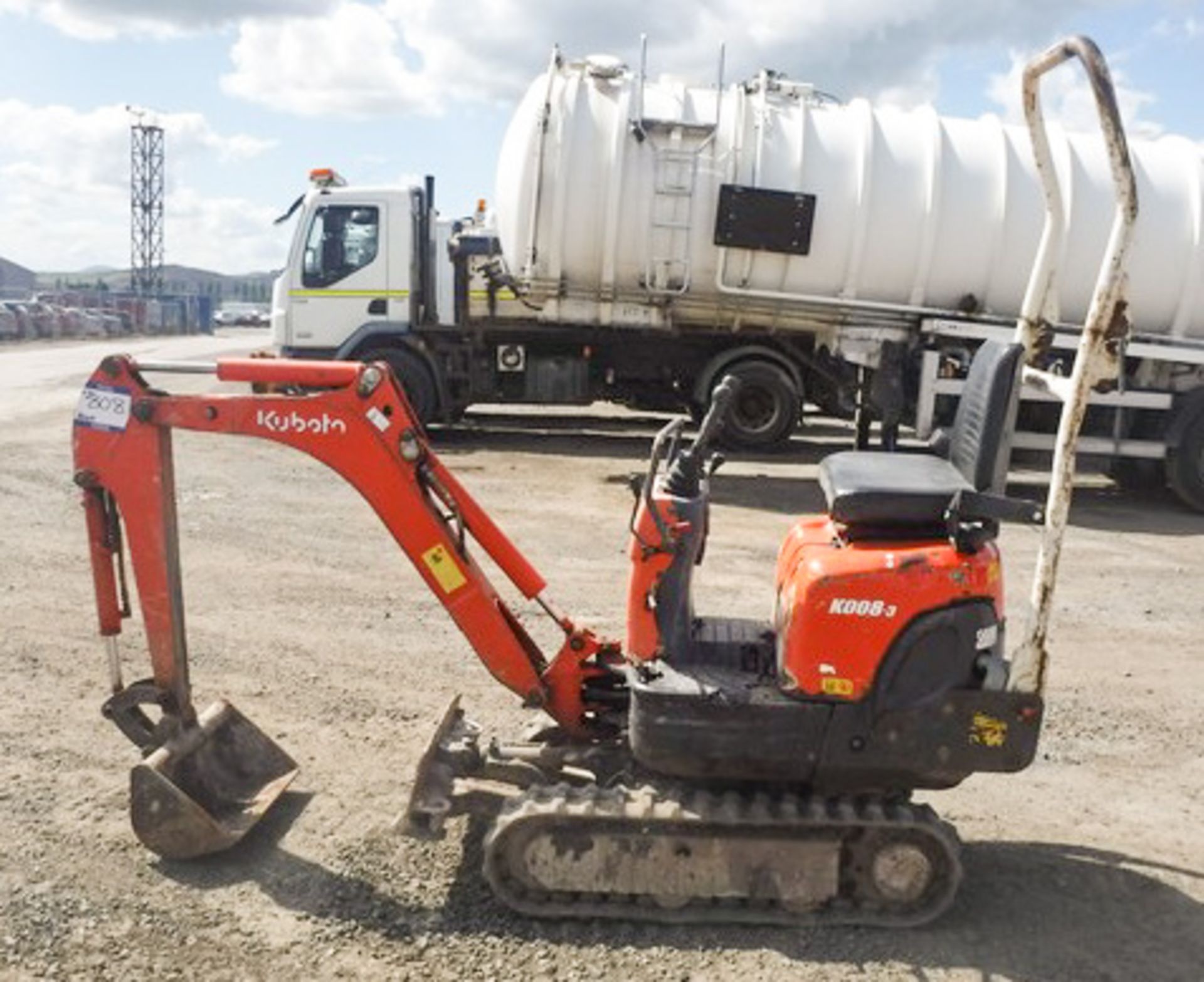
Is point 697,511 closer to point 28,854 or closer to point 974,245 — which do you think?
point 28,854

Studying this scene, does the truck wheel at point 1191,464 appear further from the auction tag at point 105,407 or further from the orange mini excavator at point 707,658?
the auction tag at point 105,407

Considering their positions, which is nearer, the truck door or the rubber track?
the rubber track

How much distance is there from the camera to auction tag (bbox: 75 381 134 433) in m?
4.03

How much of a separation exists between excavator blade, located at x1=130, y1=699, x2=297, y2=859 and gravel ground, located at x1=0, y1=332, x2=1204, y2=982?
10 centimetres

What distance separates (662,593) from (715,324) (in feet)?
29.3

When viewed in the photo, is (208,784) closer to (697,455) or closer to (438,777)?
(438,777)

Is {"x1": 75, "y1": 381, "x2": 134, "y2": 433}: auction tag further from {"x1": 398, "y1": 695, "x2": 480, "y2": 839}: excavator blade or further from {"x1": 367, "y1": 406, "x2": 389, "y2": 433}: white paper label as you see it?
{"x1": 398, "y1": 695, "x2": 480, "y2": 839}: excavator blade

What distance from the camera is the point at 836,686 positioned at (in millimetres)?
3635

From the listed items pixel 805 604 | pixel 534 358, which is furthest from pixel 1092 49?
pixel 534 358

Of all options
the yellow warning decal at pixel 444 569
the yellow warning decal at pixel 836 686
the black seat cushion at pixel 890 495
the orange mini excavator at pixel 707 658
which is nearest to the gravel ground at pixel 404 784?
the orange mini excavator at pixel 707 658

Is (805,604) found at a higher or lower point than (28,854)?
higher

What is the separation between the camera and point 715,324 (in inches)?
492

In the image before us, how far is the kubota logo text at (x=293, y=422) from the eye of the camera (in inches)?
158

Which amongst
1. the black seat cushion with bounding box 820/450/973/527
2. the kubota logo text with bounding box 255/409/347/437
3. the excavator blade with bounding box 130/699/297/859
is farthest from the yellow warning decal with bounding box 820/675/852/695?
the excavator blade with bounding box 130/699/297/859
